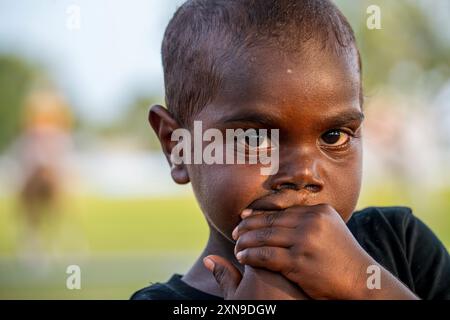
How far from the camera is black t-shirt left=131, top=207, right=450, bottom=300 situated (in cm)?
247

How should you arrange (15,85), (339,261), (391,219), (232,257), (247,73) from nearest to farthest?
(339,261), (247,73), (232,257), (391,219), (15,85)

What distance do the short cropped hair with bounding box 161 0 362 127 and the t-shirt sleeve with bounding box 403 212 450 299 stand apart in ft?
2.43

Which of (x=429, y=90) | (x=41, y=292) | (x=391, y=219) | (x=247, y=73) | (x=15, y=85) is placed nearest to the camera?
(x=247, y=73)

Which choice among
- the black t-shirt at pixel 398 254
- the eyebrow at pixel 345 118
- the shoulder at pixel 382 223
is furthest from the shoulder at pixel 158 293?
the eyebrow at pixel 345 118

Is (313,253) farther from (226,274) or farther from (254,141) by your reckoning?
(254,141)

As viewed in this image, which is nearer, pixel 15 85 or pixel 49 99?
pixel 49 99

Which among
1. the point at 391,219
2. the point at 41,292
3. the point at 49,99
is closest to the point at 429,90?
the point at 49,99

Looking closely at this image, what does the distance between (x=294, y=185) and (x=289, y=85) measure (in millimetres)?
298

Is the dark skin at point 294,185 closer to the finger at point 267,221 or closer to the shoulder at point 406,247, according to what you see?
the finger at point 267,221

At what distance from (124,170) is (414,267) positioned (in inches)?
1296

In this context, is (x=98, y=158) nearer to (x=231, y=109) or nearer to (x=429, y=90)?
(x=429, y=90)

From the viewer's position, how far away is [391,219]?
8.79 ft

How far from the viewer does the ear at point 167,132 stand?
258 cm

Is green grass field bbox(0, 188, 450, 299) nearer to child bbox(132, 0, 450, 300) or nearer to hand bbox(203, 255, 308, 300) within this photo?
child bbox(132, 0, 450, 300)
